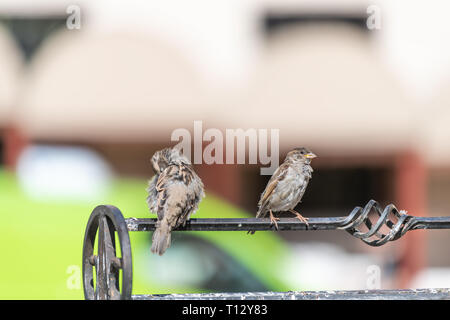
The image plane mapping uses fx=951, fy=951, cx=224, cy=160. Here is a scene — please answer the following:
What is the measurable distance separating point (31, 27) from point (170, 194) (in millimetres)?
4303

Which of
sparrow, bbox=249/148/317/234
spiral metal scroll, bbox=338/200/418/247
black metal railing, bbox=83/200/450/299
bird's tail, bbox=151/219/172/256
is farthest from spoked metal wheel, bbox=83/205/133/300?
sparrow, bbox=249/148/317/234

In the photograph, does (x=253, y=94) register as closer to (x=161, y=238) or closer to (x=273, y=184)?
(x=273, y=184)

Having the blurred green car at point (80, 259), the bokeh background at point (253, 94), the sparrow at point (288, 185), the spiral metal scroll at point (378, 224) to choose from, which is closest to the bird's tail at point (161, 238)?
the spiral metal scroll at point (378, 224)

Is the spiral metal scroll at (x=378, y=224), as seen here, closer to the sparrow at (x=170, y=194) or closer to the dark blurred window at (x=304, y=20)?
the sparrow at (x=170, y=194)

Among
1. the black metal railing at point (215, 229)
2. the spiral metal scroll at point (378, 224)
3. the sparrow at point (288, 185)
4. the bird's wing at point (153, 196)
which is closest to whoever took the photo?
the black metal railing at point (215, 229)

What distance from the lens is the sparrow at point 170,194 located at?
216 centimetres

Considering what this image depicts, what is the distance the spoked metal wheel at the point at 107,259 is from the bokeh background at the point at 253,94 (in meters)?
3.85

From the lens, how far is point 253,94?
6.30 metres

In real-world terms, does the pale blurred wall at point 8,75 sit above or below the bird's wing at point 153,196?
above

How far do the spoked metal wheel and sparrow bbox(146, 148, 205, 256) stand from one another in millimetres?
201

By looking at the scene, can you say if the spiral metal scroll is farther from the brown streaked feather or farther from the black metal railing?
the brown streaked feather

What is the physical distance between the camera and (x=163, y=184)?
2.35m

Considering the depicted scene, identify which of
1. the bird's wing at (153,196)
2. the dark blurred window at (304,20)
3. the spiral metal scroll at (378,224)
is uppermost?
the dark blurred window at (304,20)

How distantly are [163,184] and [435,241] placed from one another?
4.29 metres
